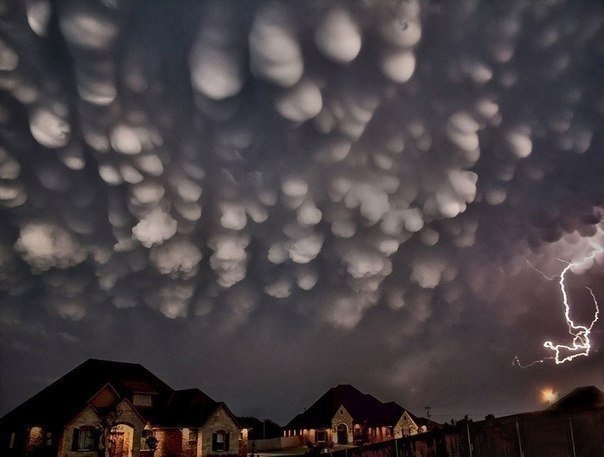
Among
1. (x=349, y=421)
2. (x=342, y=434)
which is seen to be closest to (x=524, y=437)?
(x=342, y=434)

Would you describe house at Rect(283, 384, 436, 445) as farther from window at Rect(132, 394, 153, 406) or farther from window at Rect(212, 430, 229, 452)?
window at Rect(132, 394, 153, 406)

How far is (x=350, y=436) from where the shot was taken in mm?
59625

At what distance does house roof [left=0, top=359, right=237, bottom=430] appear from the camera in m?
36.5

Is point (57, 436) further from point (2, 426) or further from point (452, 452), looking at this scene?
point (452, 452)

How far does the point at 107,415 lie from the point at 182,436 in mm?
7599

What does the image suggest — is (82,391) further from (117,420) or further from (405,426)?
(405,426)

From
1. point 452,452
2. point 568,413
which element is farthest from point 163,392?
point 568,413

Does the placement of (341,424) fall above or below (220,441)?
above

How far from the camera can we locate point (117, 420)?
1448 inches

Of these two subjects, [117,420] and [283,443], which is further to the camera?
[283,443]

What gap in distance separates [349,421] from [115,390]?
31.9 m

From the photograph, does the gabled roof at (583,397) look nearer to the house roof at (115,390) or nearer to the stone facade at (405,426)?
the house roof at (115,390)

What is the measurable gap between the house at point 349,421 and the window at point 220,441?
1806 centimetres

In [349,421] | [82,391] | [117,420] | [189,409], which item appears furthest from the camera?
[349,421]
